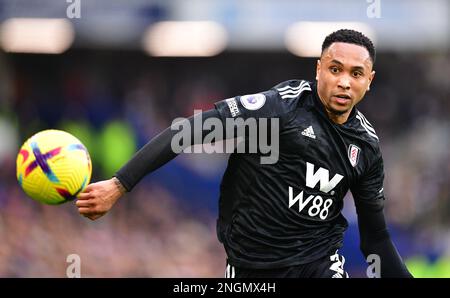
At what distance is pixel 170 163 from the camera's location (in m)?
13.1

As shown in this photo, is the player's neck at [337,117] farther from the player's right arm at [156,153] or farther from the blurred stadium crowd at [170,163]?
the blurred stadium crowd at [170,163]

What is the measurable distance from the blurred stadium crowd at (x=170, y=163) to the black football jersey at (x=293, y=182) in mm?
6692

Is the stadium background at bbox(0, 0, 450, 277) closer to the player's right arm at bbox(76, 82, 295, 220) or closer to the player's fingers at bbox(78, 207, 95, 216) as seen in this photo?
the player's right arm at bbox(76, 82, 295, 220)

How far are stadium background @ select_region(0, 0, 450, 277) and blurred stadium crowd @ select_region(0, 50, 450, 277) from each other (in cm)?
2

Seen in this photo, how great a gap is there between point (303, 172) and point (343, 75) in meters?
0.74

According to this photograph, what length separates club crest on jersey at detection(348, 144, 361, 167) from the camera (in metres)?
5.93

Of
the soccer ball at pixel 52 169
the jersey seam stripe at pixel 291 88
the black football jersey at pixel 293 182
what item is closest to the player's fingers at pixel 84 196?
the soccer ball at pixel 52 169

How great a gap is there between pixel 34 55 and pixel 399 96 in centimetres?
628

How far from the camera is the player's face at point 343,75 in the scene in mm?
5777

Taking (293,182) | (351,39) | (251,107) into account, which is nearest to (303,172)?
→ (293,182)

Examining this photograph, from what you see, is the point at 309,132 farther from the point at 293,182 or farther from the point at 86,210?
the point at 86,210

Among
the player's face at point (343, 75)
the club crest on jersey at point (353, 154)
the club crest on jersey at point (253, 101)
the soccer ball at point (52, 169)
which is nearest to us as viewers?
the soccer ball at point (52, 169)

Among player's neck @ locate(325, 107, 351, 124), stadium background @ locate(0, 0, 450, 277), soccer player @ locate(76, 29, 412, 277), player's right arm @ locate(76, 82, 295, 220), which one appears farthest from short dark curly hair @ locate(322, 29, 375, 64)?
stadium background @ locate(0, 0, 450, 277)

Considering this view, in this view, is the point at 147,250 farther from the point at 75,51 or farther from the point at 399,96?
the point at 399,96
